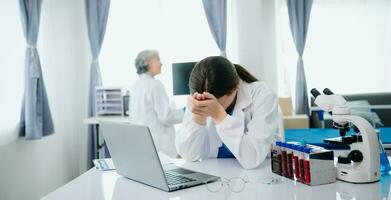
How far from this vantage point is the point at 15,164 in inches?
122

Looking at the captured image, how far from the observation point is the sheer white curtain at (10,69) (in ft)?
9.78

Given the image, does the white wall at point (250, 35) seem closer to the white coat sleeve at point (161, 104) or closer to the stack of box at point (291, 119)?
the stack of box at point (291, 119)

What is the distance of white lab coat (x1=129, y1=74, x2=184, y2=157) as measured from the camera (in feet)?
10.3

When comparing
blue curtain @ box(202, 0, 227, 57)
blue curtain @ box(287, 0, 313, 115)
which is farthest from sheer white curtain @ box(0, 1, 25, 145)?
blue curtain @ box(287, 0, 313, 115)

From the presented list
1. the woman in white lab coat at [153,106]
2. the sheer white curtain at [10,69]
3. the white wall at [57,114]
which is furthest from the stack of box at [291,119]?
the sheer white curtain at [10,69]

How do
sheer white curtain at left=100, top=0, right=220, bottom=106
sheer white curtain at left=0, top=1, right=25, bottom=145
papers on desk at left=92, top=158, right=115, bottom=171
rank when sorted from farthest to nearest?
sheer white curtain at left=100, top=0, right=220, bottom=106 → sheer white curtain at left=0, top=1, right=25, bottom=145 → papers on desk at left=92, top=158, right=115, bottom=171

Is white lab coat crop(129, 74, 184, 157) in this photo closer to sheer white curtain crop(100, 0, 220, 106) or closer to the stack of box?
sheer white curtain crop(100, 0, 220, 106)

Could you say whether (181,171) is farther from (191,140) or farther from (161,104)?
(161,104)

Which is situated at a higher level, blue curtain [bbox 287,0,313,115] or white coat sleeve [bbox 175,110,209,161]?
blue curtain [bbox 287,0,313,115]

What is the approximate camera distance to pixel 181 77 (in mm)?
4020

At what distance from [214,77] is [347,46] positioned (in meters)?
3.60

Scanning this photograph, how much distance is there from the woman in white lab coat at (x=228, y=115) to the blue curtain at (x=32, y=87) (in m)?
1.99

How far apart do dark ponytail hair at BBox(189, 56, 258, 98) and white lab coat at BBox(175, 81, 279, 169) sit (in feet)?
0.40

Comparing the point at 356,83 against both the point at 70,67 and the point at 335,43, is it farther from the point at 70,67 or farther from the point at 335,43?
the point at 70,67
